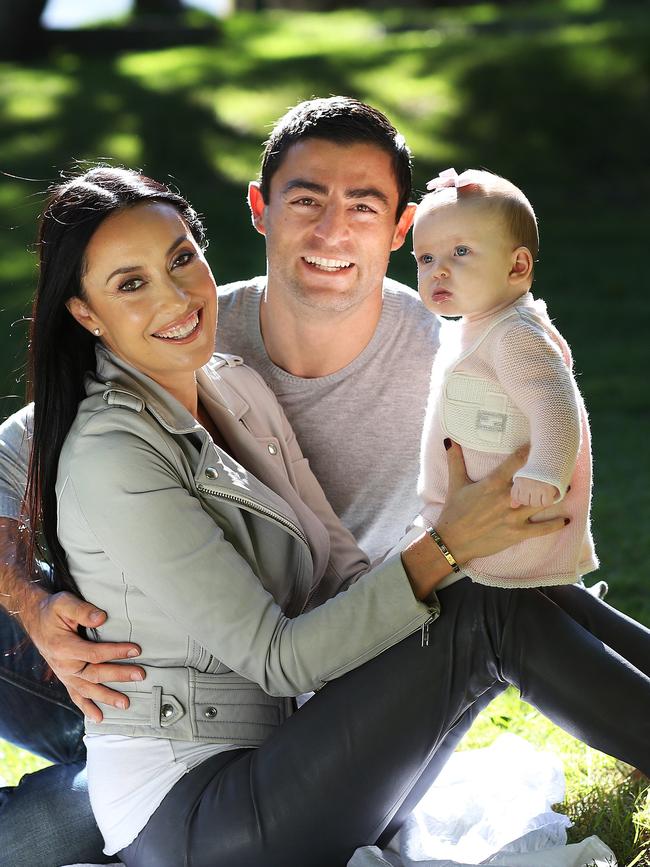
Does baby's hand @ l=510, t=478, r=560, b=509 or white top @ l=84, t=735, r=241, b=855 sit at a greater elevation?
baby's hand @ l=510, t=478, r=560, b=509

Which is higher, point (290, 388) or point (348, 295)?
point (348, 295)

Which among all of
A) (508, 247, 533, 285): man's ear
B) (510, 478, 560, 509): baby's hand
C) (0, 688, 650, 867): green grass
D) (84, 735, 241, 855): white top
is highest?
(508, 247, 533, 285): man's ear

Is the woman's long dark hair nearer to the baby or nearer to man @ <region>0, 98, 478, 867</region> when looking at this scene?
man @ <region>0, 98, 478, 867</region>

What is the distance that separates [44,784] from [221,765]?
24.6 inches

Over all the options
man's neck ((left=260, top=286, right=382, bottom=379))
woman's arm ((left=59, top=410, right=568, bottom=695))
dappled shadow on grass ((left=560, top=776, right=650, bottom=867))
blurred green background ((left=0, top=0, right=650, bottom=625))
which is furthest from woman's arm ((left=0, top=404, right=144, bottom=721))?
blurred green background ((left=0, top=0, right=650, bottom=625))

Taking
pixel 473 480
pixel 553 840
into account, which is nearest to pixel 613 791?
pixel 553 840

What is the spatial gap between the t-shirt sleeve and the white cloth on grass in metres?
1.11

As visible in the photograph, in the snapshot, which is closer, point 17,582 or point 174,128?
point 17,582

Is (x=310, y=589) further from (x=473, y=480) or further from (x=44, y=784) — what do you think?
(x=44, y=784)

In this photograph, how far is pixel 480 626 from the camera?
228cm

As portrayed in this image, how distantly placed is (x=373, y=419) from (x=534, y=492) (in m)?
0.97

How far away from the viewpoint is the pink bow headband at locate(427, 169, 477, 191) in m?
2.37

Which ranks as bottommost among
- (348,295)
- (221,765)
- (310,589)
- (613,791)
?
(613,791)

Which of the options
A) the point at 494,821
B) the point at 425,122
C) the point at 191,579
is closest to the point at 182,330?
the point at 191,579
